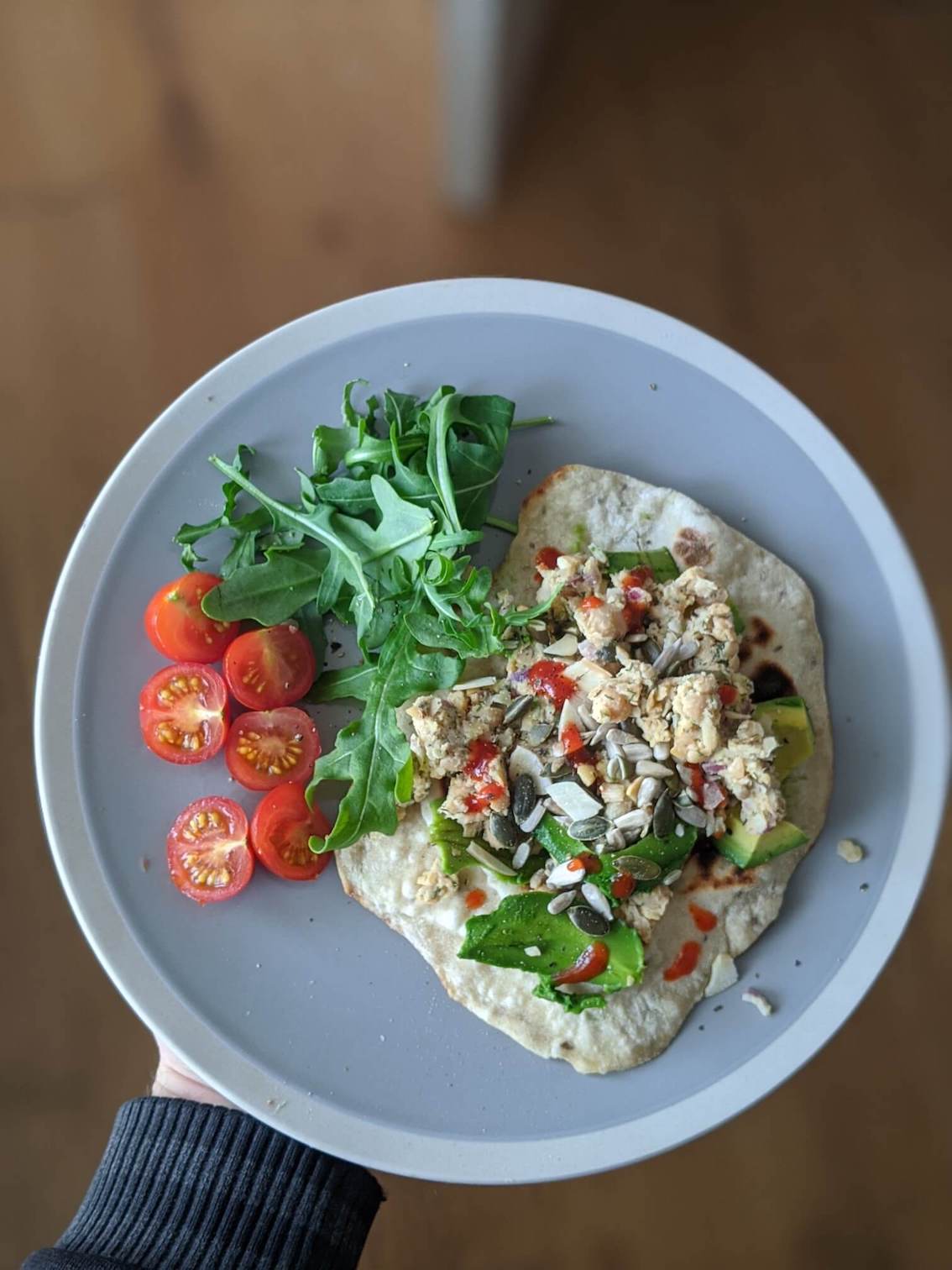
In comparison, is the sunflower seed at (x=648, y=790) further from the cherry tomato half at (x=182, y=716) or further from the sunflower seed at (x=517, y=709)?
the cherry tomato half at (x=182, y=716)

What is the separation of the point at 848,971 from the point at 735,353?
4.65 feet

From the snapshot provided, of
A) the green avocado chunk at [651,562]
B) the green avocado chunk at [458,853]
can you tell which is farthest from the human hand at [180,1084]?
the green avocado chunk at [651,562]

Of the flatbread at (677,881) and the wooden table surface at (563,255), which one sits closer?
the flatbread at (677,881)

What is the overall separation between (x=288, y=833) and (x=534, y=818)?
0.53 m

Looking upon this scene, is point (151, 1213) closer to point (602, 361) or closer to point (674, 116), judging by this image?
point (602, 361)

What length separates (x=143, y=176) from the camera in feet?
12.3

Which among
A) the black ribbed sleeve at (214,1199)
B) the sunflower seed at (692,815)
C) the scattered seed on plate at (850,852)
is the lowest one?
the black ribbed sleeve at (214,1199)

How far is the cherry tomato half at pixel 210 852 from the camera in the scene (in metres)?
2.36

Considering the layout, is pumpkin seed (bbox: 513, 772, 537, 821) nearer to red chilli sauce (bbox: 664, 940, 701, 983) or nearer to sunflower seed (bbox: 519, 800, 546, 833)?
sunflower seed (bbox: 519, 800, 546, 833)

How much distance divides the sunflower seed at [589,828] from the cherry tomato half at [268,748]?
61cm

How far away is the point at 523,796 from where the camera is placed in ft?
7.68

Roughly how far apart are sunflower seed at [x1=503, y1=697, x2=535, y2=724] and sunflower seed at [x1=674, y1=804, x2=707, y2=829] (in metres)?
0.38

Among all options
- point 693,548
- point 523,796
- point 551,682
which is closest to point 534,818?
point 523,796

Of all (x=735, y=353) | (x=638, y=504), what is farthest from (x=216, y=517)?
(x=735, y=353)
